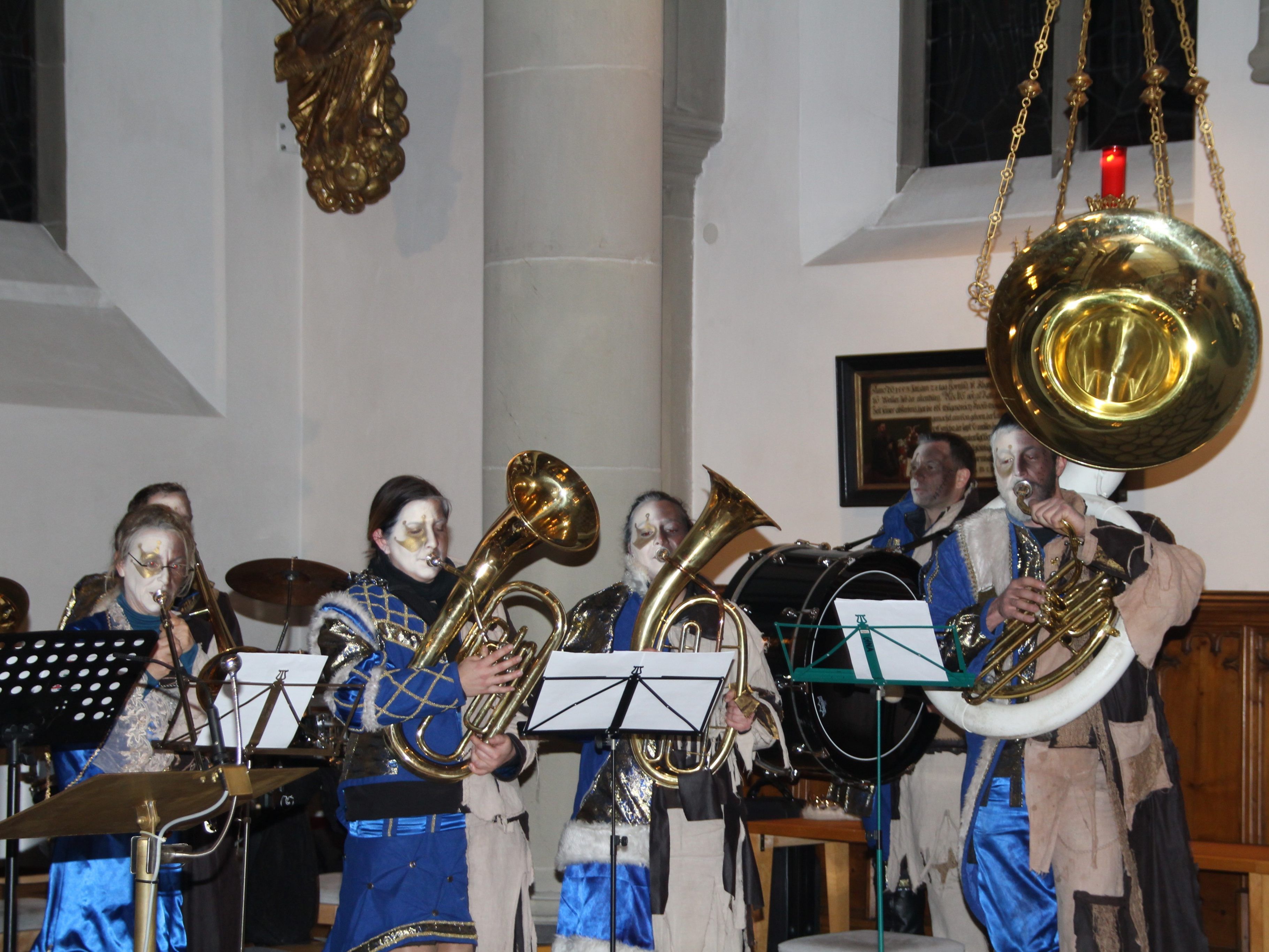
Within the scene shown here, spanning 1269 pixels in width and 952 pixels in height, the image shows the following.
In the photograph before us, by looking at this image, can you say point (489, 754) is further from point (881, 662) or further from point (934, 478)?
point (934, 478)

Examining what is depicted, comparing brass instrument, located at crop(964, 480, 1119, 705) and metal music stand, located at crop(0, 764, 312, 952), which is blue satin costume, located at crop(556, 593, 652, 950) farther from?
metal music stand, located at crop(0, 764, 312, 952)

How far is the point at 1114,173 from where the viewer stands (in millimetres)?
4512

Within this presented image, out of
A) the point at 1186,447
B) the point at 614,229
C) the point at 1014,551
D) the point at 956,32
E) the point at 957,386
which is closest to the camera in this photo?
the point at 1186,447

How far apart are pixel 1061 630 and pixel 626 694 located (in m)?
1.29

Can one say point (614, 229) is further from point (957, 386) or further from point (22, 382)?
point (22, 382)

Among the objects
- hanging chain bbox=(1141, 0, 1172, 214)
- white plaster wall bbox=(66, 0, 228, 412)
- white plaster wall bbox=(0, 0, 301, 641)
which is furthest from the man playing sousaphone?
white plaster wall bbox=(66, 0, 228, 412)

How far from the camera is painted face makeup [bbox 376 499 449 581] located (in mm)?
4523

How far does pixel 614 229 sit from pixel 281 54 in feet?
10.6

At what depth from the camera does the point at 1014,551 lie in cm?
480

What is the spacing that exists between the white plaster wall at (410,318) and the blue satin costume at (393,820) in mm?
3539

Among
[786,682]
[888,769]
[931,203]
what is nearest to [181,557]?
[786,682]

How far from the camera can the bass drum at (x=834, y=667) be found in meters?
4.97

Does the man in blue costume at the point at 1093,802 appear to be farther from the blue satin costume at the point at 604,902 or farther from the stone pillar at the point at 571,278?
the stone pillar at the point at 571,278

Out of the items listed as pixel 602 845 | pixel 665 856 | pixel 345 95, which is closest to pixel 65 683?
pixel 602 845
